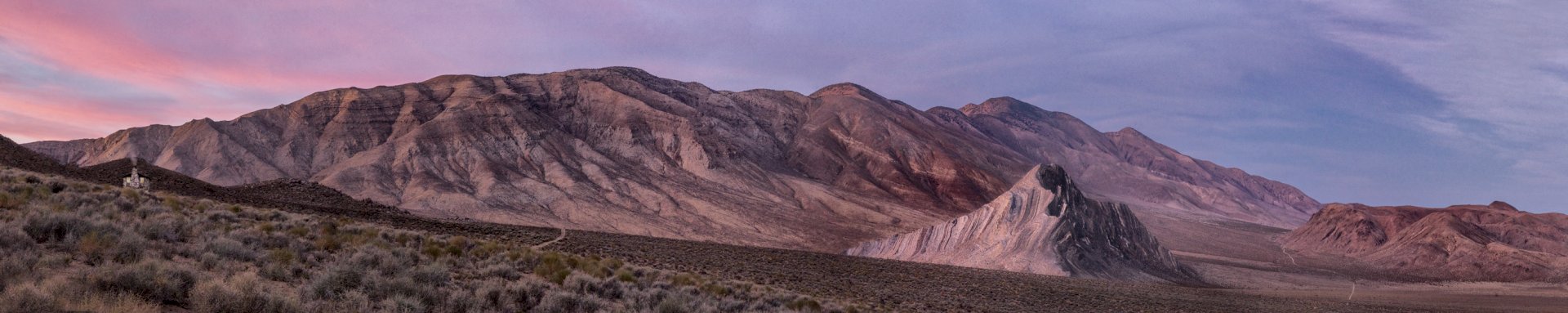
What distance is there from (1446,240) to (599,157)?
320 ft

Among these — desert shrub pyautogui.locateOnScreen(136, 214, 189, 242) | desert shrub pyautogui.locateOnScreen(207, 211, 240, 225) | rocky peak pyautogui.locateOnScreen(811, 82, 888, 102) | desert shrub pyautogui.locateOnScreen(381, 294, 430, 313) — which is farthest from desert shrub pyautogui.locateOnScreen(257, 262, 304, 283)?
rocky peak pyautogui.locateOnScreen(811, 82, 888, 102)

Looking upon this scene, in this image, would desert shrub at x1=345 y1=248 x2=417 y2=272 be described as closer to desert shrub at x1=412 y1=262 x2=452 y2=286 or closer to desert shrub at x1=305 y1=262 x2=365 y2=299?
desert shrub at x1=412 y1=262 x2=452 y2=286

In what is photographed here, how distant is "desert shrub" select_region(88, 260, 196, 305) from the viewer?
7945 mm

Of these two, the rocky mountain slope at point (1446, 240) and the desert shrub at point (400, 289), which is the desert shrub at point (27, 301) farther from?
the rocky mountain slope at point (1446, 240)

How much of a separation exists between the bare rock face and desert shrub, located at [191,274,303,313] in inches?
1639

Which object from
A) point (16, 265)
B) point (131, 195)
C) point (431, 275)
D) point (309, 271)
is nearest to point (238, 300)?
point (16, 265)

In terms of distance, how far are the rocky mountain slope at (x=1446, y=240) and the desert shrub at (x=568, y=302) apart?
91268 millimetres

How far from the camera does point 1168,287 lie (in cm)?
4431

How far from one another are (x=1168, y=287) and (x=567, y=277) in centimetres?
4035

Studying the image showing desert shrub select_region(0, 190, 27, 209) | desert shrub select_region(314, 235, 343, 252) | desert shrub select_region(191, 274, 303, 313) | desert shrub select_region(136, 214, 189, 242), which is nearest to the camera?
desert shrub select_region(191, 274, 303, 313)

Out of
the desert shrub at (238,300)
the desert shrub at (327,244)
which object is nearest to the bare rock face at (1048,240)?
the desert shrub at (327,244)

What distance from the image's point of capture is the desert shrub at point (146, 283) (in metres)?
7.95

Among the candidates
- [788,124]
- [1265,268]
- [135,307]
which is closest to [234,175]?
[788,124]

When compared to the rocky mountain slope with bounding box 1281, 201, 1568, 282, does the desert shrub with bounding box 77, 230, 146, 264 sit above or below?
below
